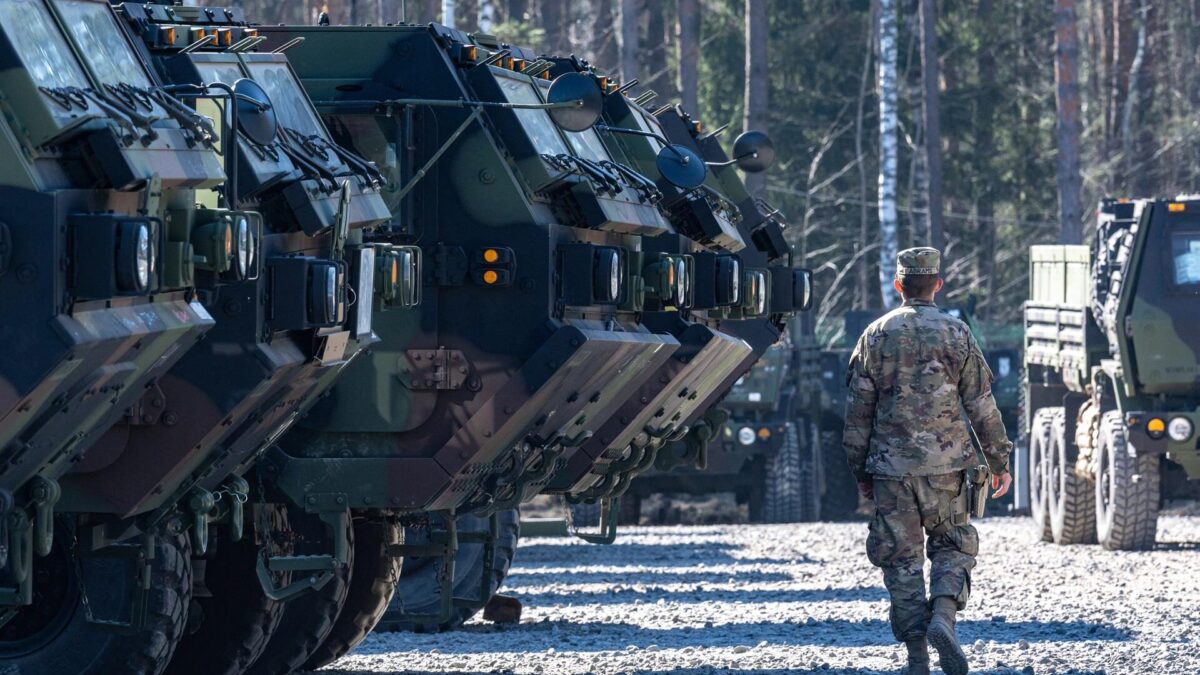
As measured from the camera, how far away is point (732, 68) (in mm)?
42375

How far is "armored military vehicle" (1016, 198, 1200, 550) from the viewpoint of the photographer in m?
18.4

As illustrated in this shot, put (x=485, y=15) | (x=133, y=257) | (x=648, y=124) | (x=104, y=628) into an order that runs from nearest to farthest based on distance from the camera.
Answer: (x=133, y=257) → (x=104, y=628) → (x=648, y=124) → (x=485, y=15)

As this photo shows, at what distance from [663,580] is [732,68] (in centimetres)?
2554

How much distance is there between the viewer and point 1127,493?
1856 centimetres

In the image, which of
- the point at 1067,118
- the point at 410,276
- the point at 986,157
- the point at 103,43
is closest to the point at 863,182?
the point at 986,157

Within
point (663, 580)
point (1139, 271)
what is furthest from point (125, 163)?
point (1139, 271)

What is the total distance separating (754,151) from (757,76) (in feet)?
65.5

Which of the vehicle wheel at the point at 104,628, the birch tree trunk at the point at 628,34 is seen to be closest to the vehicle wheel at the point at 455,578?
the vehicle wheel at the point at 104,628

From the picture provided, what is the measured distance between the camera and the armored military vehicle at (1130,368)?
18438mm

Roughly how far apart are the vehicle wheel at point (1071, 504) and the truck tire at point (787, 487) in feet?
14.2

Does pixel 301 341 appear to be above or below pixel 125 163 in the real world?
below

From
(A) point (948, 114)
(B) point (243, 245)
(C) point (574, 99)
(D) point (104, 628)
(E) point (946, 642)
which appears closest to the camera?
(B) point (243, 245)

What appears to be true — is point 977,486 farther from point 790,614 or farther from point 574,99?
point 790,614

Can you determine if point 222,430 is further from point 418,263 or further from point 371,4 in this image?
point 371,4
